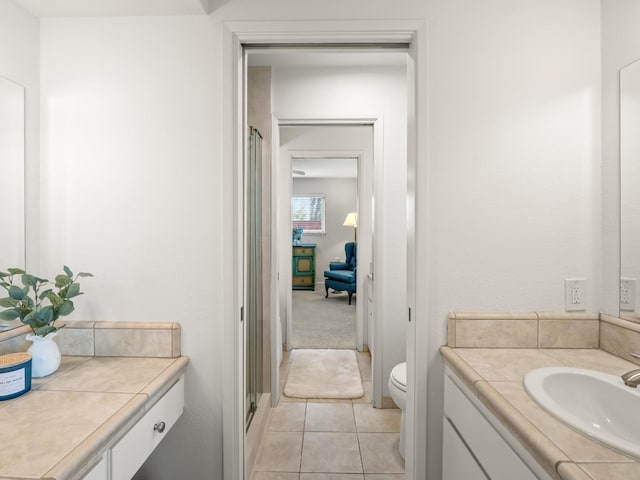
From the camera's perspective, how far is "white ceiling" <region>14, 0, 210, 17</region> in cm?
134

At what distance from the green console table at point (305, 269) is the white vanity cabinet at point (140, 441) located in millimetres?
6526

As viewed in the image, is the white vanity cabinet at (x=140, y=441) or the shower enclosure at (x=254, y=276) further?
the shower enclosure at (x=254, y=276)

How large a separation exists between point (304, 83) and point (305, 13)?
1.31 m

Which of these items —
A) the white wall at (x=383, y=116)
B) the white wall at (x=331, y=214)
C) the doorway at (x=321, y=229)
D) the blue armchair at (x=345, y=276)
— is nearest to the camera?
the white wall at (x=383, y=116)

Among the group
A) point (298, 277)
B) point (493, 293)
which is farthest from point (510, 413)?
point (298, 277)

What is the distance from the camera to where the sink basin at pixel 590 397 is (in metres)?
0.97

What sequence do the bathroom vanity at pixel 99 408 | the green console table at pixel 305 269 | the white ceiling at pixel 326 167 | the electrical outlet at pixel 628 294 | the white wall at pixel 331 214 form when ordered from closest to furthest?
the bathroom vanity at pixel 99 408 < the electrical outlet at pixel 628 294 < the white ceiling at pixel 326 167 < the green console table at pixel 305 269 < the white wall at pixel 331 214

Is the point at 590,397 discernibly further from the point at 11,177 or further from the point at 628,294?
the point at 11,177

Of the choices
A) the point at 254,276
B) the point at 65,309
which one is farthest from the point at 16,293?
the point at 254,276

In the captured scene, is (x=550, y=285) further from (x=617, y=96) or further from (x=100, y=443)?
(x=100, y=443)

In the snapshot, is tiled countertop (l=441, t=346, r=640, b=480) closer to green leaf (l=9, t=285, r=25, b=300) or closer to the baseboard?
the baseboard

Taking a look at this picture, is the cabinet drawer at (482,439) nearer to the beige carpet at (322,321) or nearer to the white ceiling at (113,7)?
the white ceiling at (113,7)

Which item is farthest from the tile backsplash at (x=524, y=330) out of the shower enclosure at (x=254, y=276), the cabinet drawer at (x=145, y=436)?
the shower enclosure at (x=254, y=276)

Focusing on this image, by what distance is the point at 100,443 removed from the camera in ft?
2.88
